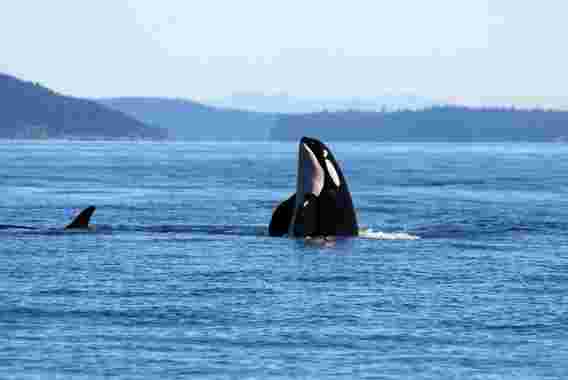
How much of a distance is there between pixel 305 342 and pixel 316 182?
12578 mm

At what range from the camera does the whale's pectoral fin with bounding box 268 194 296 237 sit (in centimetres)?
3338

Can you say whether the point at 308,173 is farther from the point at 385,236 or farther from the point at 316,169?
the point at 385,236

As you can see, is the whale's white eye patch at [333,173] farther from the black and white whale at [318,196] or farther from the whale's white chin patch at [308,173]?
the whale's white chin patch at [308,173]

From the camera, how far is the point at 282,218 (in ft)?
112

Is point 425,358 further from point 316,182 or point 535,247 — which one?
point 535,247

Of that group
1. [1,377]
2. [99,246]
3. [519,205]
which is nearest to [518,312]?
[1,377]

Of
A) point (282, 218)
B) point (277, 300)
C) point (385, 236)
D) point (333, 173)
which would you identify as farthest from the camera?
point (385, 236)

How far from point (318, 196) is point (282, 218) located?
A: 2.56 metres

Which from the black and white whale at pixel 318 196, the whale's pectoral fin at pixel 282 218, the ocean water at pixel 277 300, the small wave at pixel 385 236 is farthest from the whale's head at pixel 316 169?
the small wave at pixel 385 236

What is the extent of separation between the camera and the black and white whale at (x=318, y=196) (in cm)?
3181

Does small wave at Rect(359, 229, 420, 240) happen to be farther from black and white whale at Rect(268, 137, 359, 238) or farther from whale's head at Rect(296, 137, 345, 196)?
whale's head at Rect(296, 137, 345, 196)

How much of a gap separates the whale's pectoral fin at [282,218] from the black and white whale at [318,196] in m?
0.26

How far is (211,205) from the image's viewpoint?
5084 cm

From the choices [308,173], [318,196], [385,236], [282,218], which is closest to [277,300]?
[318,196]
